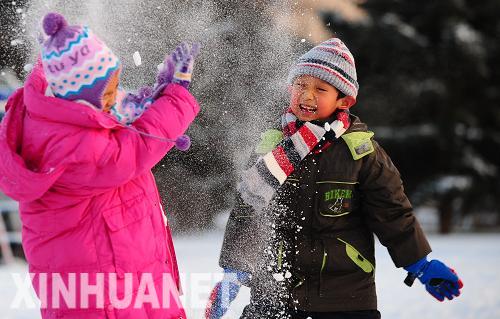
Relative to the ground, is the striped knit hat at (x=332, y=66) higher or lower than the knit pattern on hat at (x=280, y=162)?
higher

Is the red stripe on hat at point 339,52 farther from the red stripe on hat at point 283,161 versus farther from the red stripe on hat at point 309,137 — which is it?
the red stripe on hat at point 283,161

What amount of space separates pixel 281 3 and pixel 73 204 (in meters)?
2.39

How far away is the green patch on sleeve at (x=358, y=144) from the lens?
2.65 meters

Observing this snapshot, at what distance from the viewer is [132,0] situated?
12.2ft

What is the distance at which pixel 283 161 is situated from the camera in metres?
2.69

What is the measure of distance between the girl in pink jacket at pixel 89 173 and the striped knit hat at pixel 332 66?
2.06 feet

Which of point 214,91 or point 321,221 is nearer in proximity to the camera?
point 321,221

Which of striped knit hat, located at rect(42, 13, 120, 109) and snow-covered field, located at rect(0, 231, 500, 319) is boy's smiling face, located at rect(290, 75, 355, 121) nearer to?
striped knit hat, located at rect(42, 13, 120, 109)

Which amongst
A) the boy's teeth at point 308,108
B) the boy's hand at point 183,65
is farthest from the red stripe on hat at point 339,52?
the boy's hand at point 183,65

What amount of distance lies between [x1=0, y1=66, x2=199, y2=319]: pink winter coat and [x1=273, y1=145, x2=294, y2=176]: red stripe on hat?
0.50m

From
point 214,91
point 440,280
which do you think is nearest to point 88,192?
point 440,280

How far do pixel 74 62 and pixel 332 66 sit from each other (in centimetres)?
109

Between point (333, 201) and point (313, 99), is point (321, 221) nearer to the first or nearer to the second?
point (333, 201)

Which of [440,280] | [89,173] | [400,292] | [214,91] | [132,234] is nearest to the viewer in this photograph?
[89,173]
